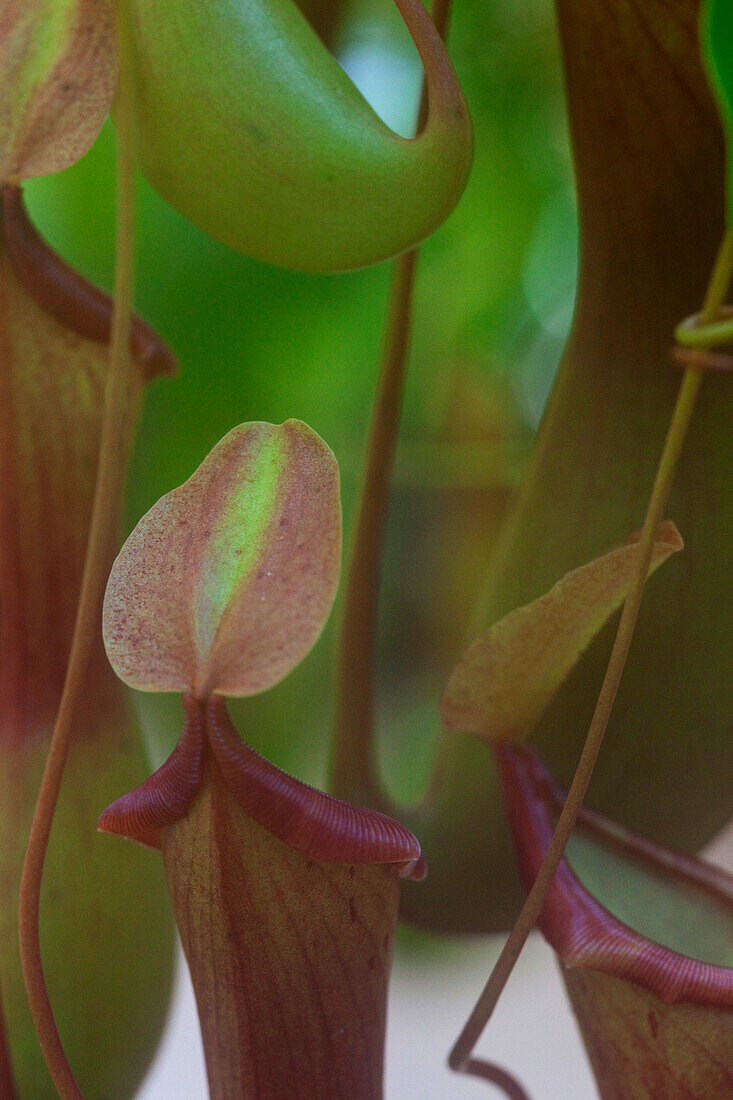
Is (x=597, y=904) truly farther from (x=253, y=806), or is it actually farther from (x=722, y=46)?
(x=722, y=46)

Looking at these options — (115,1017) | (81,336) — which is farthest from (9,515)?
(115,1017)

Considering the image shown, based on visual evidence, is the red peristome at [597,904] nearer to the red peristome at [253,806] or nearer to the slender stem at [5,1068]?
the red peristome at [253,806]

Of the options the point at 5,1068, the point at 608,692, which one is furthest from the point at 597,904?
the point at 5,1068

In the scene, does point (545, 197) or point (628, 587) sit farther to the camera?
point (545, 197)

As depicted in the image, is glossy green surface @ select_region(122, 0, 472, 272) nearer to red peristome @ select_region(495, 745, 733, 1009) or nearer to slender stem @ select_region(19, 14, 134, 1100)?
slender stem @ select_region(19, 14, 134, 1100)

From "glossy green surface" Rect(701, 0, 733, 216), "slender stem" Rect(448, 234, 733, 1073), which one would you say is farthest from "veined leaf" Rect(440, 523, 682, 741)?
"glossy green surface" Rect(701, 0, 733, 216)

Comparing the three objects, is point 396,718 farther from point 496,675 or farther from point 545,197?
point 545,197
